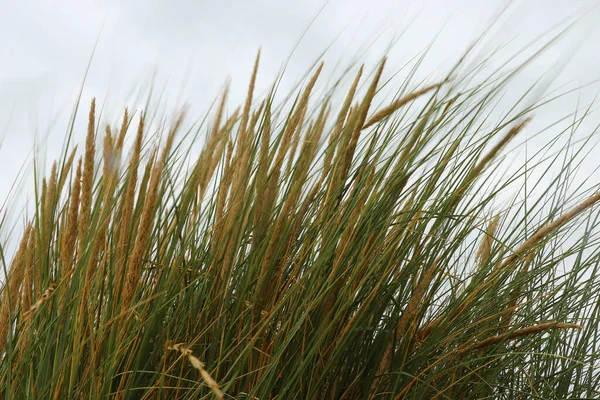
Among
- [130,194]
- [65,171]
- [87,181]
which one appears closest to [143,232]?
[130,194]

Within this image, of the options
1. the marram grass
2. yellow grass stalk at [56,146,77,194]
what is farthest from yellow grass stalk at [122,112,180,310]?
yellow grass stalk at [56,146,77,194]

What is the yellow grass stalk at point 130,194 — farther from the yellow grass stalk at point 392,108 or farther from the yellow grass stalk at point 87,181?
the yellow grass stalk at point 392,108

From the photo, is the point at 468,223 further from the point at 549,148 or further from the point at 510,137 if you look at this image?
the point at 549,148

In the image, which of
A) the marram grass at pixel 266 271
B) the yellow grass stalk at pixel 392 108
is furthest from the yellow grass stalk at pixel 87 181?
the yellow grass stalk at pixel 392 108

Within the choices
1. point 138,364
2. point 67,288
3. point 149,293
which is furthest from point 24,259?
point 138,364

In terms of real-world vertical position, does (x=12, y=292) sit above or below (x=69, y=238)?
below

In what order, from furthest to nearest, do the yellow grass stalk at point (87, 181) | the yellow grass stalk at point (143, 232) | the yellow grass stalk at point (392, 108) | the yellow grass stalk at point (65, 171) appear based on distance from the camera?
the yellow grass stalk at point (65, 171), the yellow grass stalk at point (392, 108), the yellow grass stalk at point (87, 181), the yellow grass stalk at point (143, 232)

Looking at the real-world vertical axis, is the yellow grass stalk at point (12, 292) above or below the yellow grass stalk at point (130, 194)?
below

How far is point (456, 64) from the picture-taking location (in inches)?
54.1

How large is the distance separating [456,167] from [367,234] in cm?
36

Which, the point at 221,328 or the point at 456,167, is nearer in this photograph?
the point at 221,328

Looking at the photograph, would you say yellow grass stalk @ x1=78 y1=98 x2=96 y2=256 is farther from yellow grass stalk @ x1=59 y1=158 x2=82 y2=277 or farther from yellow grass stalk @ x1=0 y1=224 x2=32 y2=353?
yellow grass stalk @ x1=0 y1=224 x2=32 y2=353

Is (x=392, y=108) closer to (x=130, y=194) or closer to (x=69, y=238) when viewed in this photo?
(x=130, y=194)

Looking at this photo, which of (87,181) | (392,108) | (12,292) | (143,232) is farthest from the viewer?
(12,292)
